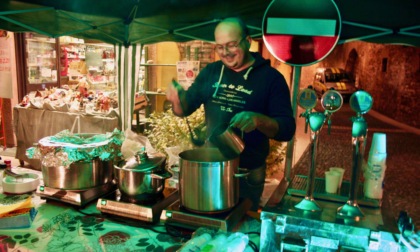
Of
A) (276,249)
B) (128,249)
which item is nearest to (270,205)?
(276,249)

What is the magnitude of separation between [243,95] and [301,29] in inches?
35.7

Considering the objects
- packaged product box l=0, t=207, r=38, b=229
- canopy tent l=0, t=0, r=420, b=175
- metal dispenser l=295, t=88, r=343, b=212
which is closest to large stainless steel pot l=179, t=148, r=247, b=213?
metal dispenser l=295, t=88, r=343, b=212

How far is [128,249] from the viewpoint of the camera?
150cm

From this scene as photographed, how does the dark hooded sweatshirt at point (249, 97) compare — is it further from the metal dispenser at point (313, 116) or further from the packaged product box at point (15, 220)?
the packaged product box at point (15, 220)

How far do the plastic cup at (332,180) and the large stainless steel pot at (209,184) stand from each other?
1.38ft

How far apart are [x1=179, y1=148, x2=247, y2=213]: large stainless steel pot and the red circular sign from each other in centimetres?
154

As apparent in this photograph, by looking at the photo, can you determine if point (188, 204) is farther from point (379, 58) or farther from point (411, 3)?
point (379, 58)

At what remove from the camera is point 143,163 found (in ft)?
5.53

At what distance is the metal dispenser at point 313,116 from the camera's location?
1.34 meters

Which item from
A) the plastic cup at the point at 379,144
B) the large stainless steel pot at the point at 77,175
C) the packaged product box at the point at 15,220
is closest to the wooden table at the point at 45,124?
the large stainless steel pot at the point at 77,175

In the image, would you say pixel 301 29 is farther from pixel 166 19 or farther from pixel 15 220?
pixel 15 220

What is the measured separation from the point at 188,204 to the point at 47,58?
658 centimetres

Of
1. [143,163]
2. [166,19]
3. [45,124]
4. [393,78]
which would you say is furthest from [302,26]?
[393,78]

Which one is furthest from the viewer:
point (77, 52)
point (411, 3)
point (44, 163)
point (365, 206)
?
point (77, 52)
